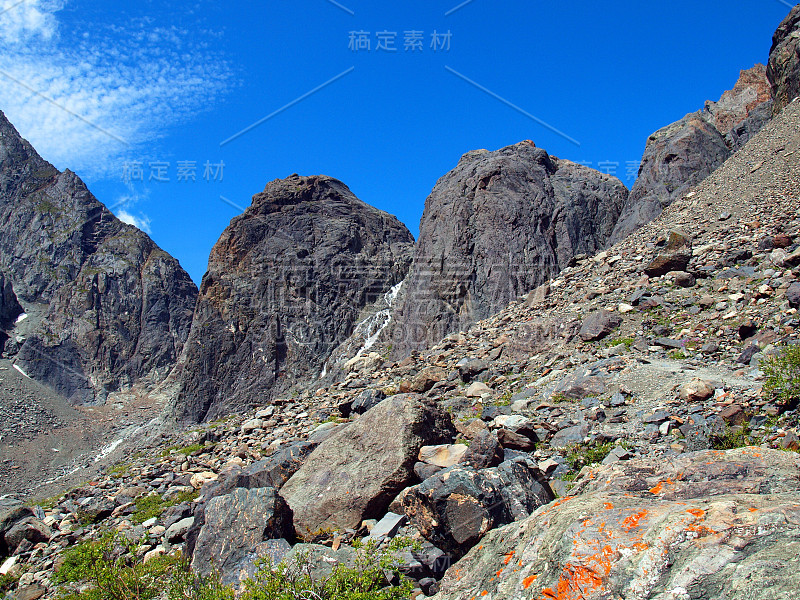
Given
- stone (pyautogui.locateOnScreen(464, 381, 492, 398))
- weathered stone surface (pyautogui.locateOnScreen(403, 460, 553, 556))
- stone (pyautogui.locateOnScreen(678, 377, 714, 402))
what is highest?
stone (pyautogui.locateOnScreen(464, 381, 492, 398))

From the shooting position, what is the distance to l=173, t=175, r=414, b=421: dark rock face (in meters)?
59.8

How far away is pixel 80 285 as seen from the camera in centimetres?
13088

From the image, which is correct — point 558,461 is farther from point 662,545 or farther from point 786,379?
point 662,545

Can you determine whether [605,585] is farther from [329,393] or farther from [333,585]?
[329,393]

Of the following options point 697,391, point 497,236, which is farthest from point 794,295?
point 497,236

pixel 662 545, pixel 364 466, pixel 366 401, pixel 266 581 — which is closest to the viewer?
pixel 662 545

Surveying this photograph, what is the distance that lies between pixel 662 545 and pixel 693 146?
3792cm

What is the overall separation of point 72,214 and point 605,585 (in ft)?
574

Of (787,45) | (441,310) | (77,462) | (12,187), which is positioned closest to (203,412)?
→ (77,462)

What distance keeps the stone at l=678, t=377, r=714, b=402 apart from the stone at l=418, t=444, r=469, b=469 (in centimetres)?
475

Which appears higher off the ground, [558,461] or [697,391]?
[697,391]

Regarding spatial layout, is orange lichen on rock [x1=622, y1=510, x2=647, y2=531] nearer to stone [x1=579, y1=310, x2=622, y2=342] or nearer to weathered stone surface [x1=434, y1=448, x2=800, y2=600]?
weathered stone surface [x1=434, y1=448, x2=800, y2=600]

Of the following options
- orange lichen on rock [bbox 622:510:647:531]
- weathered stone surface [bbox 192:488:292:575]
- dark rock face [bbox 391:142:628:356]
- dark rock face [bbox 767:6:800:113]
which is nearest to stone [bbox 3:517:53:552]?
weathered stone surface [bbox 192:488:292:575]

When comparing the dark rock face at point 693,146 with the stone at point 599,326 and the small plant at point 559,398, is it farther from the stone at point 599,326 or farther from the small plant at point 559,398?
the small plant at point 559,398
